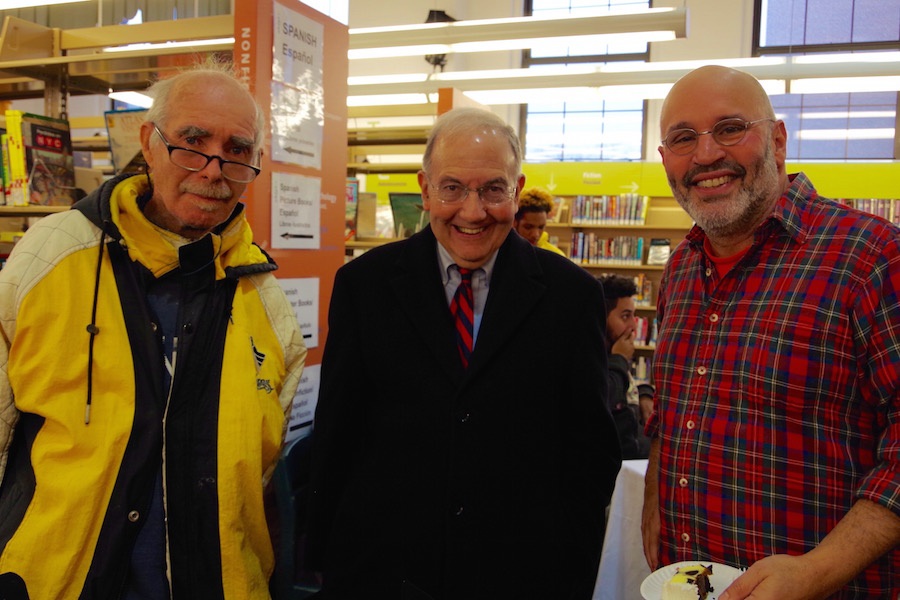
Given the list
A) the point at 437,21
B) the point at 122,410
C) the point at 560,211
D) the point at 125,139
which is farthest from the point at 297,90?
the point at 437,21

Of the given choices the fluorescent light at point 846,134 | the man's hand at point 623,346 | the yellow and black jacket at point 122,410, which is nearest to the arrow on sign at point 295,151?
the yellow and black jacket at point 122,410

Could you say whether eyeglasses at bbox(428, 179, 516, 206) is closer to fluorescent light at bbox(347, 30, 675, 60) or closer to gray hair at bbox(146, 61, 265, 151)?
gray hair at bbox(146, 61, 265, 151)

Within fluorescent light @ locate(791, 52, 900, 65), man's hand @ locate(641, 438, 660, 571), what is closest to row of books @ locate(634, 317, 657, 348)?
fluorescent light @ locate(791, 52, 900, 65)

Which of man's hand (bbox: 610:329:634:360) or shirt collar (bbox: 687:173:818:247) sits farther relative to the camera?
man's hand (bbox: 610:329:634:360)

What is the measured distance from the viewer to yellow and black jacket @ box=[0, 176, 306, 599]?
1.38 m

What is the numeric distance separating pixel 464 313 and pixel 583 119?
9.44 meters

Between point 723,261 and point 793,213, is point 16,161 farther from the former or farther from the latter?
point 793,213

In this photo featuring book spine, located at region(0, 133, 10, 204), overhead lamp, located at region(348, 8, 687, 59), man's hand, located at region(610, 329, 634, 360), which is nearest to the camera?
man's hand, located at region(610, 329, 634, 360)

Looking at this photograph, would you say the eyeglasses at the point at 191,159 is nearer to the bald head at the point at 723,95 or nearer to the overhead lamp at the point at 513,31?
the bald head at the point at 723,95

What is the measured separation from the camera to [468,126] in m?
1.61

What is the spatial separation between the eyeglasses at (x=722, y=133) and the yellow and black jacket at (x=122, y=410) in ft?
3.72

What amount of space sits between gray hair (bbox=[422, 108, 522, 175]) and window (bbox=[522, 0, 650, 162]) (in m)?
9.05

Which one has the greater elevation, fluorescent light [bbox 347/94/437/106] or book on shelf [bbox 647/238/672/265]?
fluorescent light [bbox 347/94/437/106]

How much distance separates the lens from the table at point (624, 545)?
269 centimetres
